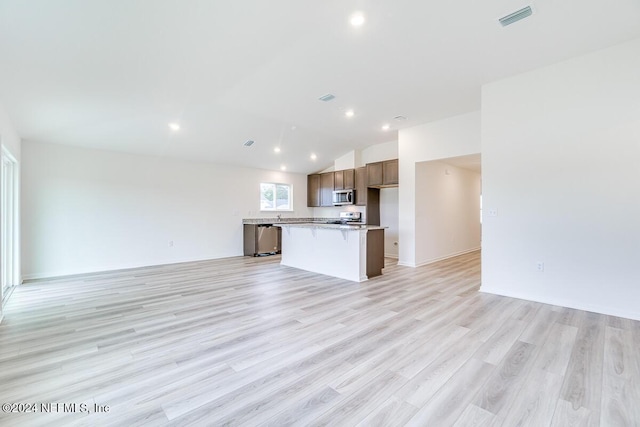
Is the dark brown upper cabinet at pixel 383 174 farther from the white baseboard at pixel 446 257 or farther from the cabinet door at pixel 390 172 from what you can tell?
the white baseboard at pixel 446 257

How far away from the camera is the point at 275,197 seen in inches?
326

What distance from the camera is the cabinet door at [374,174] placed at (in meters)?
6.76

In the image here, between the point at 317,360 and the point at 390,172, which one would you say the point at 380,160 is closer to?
the point at 390,172

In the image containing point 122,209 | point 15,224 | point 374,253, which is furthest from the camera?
point 122,209

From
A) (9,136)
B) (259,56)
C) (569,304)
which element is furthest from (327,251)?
(9,136)

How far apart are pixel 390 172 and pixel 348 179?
1.39 meters

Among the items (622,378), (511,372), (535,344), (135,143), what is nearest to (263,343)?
(511,372)

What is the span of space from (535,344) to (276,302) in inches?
105

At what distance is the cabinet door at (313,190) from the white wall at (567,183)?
5178mm

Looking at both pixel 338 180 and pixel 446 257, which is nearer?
pixel 446 257

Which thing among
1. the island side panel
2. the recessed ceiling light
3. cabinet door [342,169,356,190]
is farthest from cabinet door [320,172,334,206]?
the recessed ceiling light

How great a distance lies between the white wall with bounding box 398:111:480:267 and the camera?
194 inches

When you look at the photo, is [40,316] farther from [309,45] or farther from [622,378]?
[622,378]

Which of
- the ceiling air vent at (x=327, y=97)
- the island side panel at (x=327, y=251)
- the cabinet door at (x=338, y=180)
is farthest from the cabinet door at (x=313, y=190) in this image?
the ceiling air vent at (x=327, y=97)
